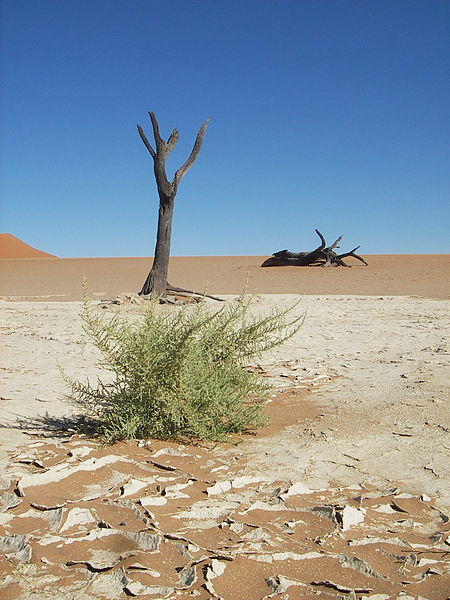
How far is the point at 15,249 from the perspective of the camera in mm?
97562

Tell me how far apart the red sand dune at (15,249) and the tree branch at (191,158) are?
272 ft

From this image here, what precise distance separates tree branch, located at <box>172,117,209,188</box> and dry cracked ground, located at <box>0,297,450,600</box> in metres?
8.62

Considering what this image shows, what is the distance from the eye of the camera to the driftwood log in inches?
1171

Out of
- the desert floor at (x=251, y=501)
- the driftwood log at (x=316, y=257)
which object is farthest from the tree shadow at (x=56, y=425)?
the driftwood log at (x=316, y=257)

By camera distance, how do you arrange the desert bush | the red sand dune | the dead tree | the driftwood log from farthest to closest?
1. the red sand dune
2. the driftwood log
3. the dead tree
4. the desert bush

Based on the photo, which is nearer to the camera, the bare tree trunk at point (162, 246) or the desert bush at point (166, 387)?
the desert bush at point (166, 387)

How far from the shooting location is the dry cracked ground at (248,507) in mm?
2164

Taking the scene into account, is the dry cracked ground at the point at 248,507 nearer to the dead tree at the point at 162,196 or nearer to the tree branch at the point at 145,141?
the dead tree at the point at 162,196

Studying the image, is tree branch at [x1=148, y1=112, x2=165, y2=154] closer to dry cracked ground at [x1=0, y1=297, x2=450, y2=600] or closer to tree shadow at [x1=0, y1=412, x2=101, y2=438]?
dry cracked ground at [x1=0, y1=297, x2=450, y2=600]

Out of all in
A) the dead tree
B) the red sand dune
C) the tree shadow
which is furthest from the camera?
the red sand dune

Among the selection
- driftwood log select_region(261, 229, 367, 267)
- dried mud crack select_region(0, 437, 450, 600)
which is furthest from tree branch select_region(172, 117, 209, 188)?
driftwood log select_region(261, 229, 367, 267)

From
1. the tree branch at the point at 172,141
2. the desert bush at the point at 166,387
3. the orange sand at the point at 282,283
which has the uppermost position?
the tree branch at the point at 172,141

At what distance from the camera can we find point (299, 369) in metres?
6.04

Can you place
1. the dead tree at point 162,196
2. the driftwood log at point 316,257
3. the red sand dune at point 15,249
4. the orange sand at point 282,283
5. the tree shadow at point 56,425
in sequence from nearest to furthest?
1. the tree shadow at point 56,425
2. the dead tree at point 162,196
3. the orange sand at point 282,283
4. the driftwood log at point 316,257
5. the red sand dune at point 15,249
